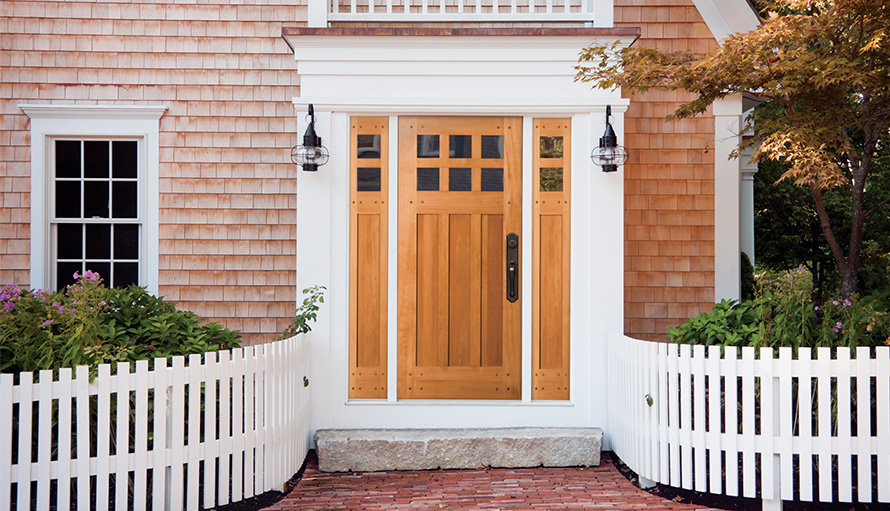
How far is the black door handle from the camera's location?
19.2ft

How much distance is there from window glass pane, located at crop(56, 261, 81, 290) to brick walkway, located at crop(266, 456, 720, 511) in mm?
3472

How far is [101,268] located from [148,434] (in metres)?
3.48

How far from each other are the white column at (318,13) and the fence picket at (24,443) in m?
3.66

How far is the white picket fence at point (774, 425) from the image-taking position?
173 inches

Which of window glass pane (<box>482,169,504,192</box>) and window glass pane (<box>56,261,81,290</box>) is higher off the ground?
window glass pane (<box>482,169,504,192</box>)

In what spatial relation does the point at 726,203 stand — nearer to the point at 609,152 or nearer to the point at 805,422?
the point at 609,152

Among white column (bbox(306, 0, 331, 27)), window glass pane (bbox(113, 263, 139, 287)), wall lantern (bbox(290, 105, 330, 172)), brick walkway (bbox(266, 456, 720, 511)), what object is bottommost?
brick walkway (bbox(266, 456, 720, 511))

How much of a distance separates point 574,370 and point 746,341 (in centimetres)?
134

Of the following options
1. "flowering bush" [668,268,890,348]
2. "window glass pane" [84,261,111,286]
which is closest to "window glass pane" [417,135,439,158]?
"flowering bush" [668,268,890,348]

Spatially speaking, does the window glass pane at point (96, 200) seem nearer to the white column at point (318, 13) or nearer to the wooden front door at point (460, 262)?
the white column at point (318, 13)

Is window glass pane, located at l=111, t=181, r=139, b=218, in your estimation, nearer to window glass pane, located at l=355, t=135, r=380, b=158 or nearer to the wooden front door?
window glass pane, located at l=355, t=135, r=380, b=158

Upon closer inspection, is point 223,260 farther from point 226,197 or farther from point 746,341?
point 746,341

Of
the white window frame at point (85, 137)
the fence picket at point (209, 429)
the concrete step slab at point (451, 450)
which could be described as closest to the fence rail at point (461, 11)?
the white window frame at point (85, 137)

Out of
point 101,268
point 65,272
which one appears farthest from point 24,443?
point 65,272
